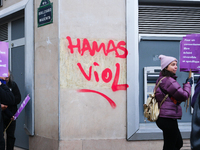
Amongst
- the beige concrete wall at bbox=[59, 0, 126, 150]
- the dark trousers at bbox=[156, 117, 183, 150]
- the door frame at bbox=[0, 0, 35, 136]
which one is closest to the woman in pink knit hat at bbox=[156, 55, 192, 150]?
the dark trousers at bbox=[156, 117, 183, 150]

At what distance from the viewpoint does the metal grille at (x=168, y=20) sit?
6387mm

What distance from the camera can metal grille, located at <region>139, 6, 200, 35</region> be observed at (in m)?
6.39

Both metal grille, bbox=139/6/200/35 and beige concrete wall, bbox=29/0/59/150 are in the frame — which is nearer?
beige concrete wall, bbox=29/0/59/150

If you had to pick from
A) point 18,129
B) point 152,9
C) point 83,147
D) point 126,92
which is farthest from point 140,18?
point 18,129

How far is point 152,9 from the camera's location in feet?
21.1

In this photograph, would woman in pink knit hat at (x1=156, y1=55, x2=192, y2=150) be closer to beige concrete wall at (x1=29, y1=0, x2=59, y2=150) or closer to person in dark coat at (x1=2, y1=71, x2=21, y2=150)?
beige concrete wall at (x1=29, y1=0, x2=59, y2=150)

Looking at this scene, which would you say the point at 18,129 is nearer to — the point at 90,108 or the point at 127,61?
the point at 90,108

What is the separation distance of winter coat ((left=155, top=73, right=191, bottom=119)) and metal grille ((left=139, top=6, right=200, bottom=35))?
1857 millimetres

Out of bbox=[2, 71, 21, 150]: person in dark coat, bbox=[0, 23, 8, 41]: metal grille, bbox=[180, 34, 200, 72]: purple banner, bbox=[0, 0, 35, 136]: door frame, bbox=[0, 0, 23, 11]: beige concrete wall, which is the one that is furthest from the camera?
bbox=[0, 23, 8, 41]: metal grille

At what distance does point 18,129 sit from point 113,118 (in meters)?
2.41

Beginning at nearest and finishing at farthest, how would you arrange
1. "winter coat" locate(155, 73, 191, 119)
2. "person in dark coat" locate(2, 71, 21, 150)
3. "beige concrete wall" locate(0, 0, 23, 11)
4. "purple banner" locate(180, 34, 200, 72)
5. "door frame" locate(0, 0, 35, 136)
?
"winter coat" locate(155, 73, 191, 119), "purple banner" locate(180, 34, 200, 72), "person in dark coat" locate(2, 71, 21, 150), "door frame" locate(0, 0, 35, 136), "beige concrete wall" locate(0, 0, 23, 11)

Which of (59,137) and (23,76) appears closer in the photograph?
(59,137)

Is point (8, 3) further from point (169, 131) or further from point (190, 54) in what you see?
point (169, 131)

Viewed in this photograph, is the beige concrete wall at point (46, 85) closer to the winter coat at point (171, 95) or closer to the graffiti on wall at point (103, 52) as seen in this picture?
the graffiti on wall at point (103, 52)
